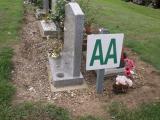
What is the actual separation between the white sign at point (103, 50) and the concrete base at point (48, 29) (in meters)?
3.30

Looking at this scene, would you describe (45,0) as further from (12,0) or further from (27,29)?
(12,0)

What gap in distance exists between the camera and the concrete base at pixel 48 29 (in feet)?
28.0

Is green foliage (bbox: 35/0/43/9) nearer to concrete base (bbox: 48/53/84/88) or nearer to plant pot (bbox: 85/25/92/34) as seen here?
plant pot (bbox: 85/25/92/34)

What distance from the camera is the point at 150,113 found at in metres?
5.43

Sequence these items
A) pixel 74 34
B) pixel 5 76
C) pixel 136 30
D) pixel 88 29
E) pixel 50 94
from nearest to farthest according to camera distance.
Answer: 1. pixel 74 34
2. pixel 50 94
3. pixel 5 76
4. pixel 88 29
5. pixel 136 30

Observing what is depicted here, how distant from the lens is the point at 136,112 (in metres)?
5.44

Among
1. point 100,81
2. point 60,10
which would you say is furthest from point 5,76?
point 60,10

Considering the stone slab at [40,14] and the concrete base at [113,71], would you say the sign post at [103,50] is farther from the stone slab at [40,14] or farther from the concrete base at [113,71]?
the stone slab at [40,14]

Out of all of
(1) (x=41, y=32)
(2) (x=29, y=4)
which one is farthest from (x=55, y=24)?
(2) (x=29, y=4)

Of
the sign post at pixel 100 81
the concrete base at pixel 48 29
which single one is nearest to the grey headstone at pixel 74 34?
the sign post at pixel 100 81

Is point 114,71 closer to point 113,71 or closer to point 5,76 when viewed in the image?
point 113,71

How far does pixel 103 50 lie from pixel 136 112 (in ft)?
3.59

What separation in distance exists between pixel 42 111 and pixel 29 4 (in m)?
7.00

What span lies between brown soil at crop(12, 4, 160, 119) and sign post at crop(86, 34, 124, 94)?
0.59 meters
